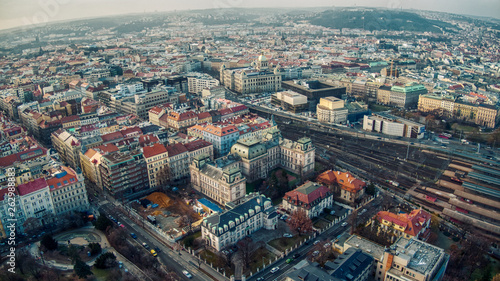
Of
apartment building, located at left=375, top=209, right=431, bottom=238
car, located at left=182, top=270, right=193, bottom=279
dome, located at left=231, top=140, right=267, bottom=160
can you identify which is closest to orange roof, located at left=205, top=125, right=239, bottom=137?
dome, located at left=231, top=140, right=267, bottom=160

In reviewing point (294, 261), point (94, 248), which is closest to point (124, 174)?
point (94, 248)

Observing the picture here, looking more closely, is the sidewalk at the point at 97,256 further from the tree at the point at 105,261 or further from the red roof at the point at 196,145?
the red roof at the point at 196,145

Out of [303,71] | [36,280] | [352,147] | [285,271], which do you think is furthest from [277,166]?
[303,71]

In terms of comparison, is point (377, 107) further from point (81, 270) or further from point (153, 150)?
point (81, 270)

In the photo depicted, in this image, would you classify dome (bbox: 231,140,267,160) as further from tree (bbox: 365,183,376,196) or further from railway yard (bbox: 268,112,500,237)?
tree (bbox: 365,183,376,196)

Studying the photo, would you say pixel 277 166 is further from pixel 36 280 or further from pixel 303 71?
pixel 303 71

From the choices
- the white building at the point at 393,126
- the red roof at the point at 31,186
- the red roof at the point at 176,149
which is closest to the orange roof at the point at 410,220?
the red roof at the point at 176,149
